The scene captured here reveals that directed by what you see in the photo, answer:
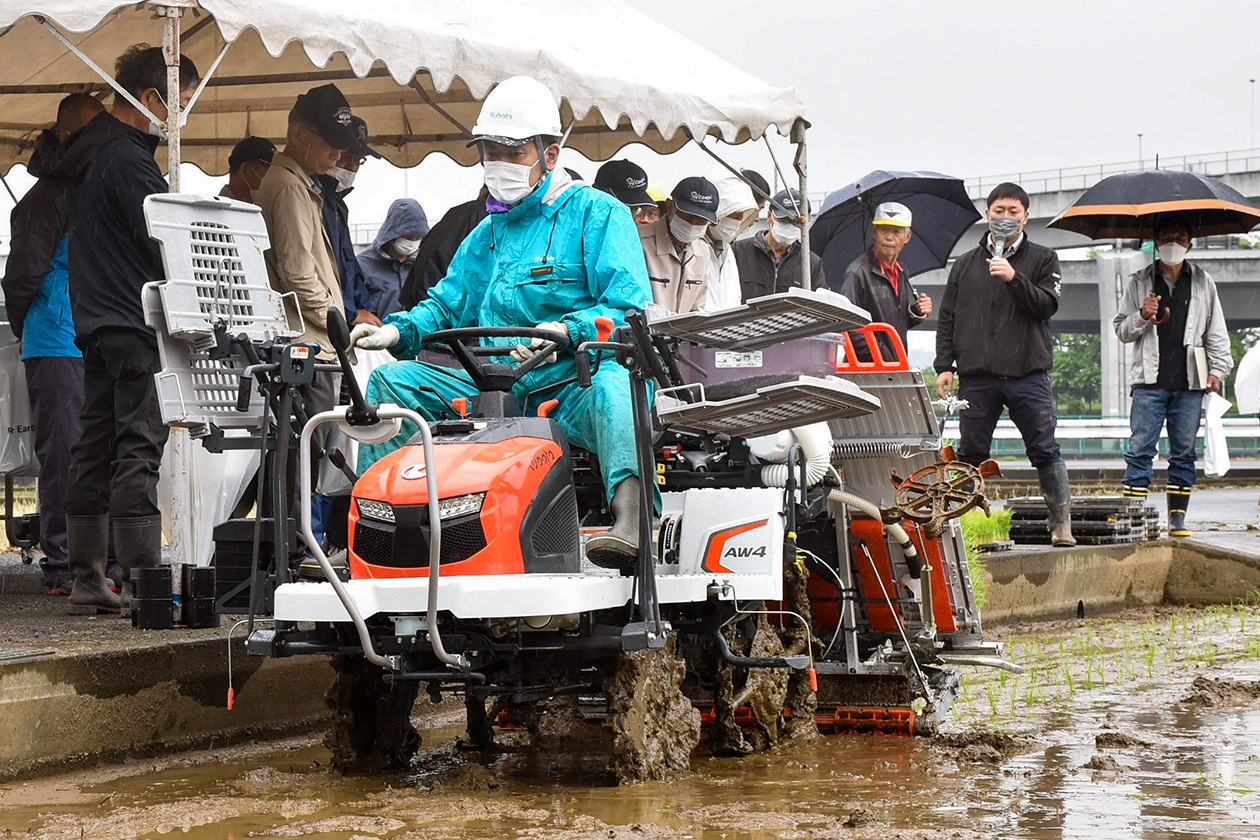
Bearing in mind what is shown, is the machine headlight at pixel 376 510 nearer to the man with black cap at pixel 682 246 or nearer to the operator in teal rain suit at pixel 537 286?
the operator in teal rain suit at pixel 537 286

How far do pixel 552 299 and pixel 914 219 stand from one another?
7.17 meters

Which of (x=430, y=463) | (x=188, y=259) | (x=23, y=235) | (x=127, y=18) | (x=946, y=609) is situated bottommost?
(x=946, y=609)

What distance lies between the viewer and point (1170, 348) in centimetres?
1193

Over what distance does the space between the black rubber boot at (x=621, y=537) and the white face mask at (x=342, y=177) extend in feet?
13.1

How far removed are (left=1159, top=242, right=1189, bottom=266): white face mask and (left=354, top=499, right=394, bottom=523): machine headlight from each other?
846cm

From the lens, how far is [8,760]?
214 inches

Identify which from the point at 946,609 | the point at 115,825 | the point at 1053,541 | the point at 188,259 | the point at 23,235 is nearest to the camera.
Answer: the point at 115,825

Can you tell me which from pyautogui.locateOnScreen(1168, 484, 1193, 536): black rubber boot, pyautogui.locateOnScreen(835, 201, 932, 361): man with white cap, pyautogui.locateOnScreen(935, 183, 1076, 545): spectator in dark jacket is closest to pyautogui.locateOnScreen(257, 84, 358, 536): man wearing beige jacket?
pyautogui.locateOnScreen(835, 201, 932, 361): man with white cap

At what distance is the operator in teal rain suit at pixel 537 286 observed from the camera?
18.4 feet

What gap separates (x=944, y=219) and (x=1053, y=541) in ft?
8.69

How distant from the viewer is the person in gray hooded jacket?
10.1 metres

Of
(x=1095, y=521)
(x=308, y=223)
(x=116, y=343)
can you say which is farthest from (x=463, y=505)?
(x=1095, y=521)

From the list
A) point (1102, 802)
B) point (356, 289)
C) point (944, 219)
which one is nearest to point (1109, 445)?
point (944, 219)

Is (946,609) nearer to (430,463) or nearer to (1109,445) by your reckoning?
(430,463)
